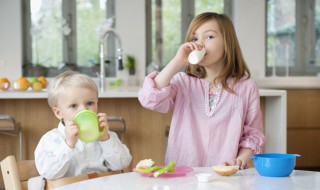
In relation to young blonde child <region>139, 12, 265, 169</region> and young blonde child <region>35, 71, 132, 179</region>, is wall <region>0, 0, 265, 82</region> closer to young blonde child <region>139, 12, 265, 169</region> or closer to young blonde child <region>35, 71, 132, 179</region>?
young blonde child <region>139, 12, 265, 169</region>

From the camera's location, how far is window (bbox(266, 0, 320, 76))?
21.4 feet

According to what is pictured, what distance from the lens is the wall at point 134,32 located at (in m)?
5.98

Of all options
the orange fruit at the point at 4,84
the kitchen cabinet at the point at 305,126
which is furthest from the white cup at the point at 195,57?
the kitchen cabinet at the point at 305,126

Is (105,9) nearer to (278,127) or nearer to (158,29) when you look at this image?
(158,29)

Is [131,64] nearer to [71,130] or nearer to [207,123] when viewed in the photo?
[207,123]

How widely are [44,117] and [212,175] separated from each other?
8.51 feet

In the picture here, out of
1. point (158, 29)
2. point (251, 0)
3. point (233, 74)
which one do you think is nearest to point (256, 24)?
point (251, 0)

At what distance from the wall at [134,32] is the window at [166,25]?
291 millimetres

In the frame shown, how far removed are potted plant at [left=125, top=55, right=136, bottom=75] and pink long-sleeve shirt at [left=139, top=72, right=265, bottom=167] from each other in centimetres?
407

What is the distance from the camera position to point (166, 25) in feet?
21.2

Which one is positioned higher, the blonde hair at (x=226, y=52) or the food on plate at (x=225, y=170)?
the blonde hair at (x=226, y=52)

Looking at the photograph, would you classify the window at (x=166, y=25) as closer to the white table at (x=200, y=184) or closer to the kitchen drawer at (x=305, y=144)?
the kitchen drawer at (x=305, y=144)

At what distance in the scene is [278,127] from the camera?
3.81 metres

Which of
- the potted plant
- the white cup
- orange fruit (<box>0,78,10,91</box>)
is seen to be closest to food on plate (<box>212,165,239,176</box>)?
the white cup
